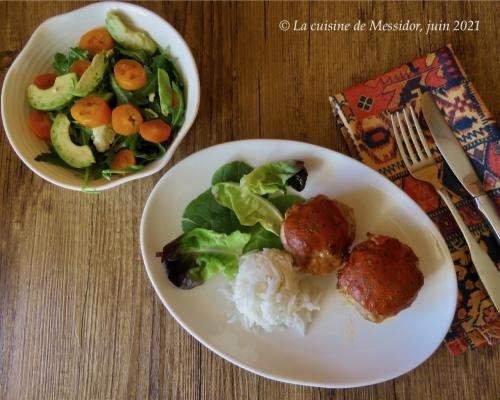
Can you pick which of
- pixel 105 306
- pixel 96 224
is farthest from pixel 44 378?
pixel 96 224

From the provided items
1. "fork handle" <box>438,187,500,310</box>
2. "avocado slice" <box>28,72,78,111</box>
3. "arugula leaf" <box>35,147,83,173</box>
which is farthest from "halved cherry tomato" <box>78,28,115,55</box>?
"fork handle" <box>438,187,500,310</box>

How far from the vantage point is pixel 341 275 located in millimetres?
1273

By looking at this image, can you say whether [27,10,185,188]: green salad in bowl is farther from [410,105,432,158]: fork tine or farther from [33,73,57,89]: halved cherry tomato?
[410,105,432,158]: fork tine

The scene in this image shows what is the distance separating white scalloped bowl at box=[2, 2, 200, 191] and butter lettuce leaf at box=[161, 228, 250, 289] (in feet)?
0.72

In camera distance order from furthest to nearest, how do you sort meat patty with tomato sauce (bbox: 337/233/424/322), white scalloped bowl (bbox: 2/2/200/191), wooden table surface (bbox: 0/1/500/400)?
wooden table surface (bbox: 0/1/500/400) < white scalloped bowl (bbox: 2/2/200/191) < meat patty with tomato sauce (bbox: 337/233/424/322)

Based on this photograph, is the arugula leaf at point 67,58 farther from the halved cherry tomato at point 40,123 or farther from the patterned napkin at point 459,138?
the patterned napkin at point 459,138

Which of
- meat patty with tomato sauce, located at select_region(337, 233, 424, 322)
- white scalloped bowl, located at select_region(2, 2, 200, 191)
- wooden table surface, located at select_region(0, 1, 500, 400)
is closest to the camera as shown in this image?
meat patty with tomato sauce, located at select_region(337, 233, 424, 322)

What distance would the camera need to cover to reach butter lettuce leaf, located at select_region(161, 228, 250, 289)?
1.34 meters

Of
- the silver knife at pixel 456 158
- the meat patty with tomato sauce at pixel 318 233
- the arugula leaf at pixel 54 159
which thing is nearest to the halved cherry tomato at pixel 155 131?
the arugula leaf at pixel 54 159

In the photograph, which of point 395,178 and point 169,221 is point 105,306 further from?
point 395,178

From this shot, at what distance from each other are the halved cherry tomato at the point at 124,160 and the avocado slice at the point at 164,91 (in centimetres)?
15

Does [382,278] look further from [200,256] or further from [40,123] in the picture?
[40,123]

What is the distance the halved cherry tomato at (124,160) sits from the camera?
1.35 meters

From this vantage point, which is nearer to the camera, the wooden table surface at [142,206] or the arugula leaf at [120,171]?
the arugula leaf at [120,171]
